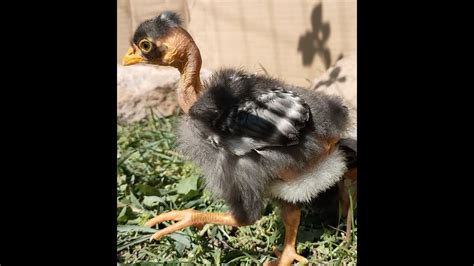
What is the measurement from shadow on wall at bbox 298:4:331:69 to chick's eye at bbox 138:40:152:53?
110 centimetres

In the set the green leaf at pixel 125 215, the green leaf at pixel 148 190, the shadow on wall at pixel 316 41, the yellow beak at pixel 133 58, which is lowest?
the green leaf at pixel 125 215

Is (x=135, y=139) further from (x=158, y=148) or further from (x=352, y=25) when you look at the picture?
(x=352, y=25)

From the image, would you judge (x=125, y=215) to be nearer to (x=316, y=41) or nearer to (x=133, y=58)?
(x=133, y=58)

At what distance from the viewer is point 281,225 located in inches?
74.2

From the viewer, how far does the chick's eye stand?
1713 mm

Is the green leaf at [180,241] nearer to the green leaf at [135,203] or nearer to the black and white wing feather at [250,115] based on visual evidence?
the green leaf at [135,203]

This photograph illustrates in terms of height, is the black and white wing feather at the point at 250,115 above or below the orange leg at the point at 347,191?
above

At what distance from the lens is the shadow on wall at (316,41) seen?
2568 mm

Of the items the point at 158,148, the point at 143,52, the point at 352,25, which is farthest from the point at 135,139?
the point at 352,25

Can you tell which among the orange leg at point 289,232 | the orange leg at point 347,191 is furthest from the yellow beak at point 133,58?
the orange leg at point 347,191

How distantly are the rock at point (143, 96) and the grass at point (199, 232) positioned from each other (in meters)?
0.63

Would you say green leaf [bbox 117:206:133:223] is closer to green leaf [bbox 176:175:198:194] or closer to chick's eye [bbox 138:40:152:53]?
green leaf [bbox 176:175:198:194]

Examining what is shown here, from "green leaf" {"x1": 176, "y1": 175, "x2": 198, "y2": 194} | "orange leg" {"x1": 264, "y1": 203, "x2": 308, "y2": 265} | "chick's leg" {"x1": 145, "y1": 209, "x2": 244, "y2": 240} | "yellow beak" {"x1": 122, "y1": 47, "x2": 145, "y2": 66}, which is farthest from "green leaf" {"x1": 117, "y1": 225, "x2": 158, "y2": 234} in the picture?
"yellow beak" {"x1": 122, "y1": 47, "x2": 145, "y2": 66}
